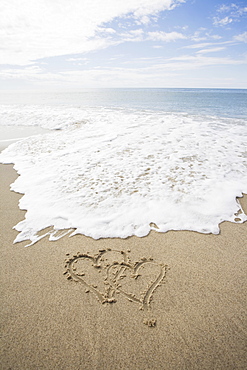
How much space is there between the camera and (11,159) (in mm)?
6297

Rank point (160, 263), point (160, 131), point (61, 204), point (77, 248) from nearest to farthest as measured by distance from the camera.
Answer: point (160, 263), point (77, 248), point (61, 204), point (160, 131)

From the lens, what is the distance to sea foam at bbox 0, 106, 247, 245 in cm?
338

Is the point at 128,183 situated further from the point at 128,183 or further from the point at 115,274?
the point at 115,274

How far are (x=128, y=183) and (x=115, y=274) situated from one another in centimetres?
249

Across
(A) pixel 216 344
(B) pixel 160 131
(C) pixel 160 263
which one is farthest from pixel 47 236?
(B) pixel 160 131

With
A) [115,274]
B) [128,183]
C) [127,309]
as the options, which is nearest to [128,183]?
[128,183]

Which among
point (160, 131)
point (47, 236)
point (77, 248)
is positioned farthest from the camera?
point (160, 131)

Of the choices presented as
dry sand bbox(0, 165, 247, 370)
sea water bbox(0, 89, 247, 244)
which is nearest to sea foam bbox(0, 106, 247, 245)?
sea water bbox(0, 89, 247, 244)

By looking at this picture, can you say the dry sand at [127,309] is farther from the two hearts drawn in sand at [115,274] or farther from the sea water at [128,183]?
the sea water at [128,183]

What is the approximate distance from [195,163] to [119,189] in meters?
2.64

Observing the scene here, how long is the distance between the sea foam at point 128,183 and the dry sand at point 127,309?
0.40m

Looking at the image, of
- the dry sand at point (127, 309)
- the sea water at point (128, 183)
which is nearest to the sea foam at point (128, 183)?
the sea water at point (128, 183)

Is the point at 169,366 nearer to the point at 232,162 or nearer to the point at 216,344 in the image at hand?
the point at 216,344

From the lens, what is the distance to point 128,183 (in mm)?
4637
